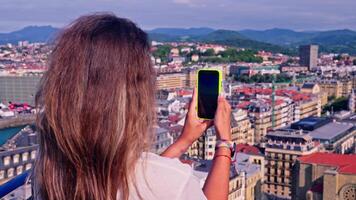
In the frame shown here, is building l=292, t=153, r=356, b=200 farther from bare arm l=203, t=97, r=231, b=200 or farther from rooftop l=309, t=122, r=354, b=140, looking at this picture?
bare arm l=203, t=97, r=231, b=200

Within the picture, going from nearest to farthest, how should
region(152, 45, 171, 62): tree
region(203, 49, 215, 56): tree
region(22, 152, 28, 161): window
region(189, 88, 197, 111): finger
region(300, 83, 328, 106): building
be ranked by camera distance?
region(189, 88, 197, 111): finger → region(22, 152, 28, 161): window → region(300, 83, 328, 106): building → region(152, 45, 171, 62): tree → region(203, 49, 215, 56): tree

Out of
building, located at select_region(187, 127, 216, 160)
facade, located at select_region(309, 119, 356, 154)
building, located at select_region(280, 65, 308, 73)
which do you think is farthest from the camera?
building, located at select_region(280, 65, 308, 73)

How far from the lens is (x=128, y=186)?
21.6 inches

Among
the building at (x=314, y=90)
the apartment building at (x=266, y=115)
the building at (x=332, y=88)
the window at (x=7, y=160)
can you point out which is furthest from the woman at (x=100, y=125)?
the building at (x=332, y=88)

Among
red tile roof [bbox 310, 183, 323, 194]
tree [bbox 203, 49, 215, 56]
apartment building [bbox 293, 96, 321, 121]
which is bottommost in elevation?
apartment building [bbox 293, 96, 321, 121]

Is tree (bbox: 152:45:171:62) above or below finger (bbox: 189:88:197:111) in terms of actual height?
below

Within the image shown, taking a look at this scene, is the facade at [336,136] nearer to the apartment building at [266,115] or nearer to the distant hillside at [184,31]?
the apartment building at [266,115]

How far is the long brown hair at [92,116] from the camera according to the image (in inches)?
21.4

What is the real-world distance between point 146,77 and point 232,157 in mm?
167

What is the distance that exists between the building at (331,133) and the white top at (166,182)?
10.8m

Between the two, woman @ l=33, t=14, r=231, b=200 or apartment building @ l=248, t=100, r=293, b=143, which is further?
apartment building @ l=248, t=100, r=293, b=143

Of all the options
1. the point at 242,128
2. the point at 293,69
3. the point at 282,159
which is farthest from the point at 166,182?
the point at 293,69

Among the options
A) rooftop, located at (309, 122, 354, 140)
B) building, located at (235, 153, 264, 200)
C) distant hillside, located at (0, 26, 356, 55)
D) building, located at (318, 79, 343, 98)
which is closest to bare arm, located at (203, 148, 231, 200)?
building, located at (235, 153, 264, 200)

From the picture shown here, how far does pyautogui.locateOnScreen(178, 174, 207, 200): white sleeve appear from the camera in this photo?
1.75 ft
